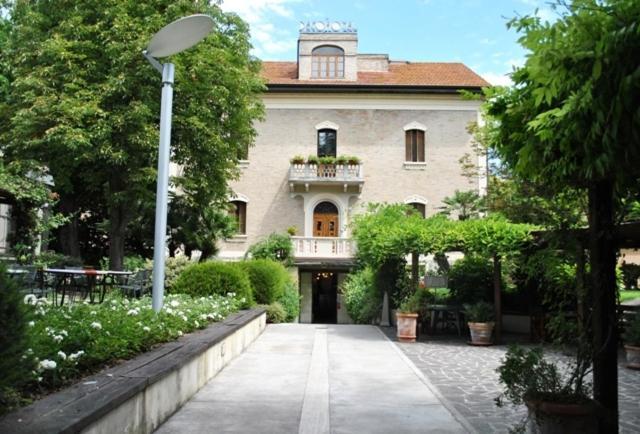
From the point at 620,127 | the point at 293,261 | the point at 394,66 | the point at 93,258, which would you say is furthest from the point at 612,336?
the point at 394,66

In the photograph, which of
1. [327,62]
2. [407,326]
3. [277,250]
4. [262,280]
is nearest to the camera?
[407,326]

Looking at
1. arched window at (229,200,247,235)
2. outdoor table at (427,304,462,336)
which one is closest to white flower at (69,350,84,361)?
outdoor table at (427,304,462,336)

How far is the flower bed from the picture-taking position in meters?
3.75

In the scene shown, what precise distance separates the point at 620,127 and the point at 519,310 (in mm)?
13998

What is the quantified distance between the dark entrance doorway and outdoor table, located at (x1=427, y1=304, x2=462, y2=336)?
39.5 ft

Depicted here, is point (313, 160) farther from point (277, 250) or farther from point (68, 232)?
point (68, 232)

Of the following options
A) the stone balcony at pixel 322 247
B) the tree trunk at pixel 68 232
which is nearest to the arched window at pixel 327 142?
the stone balcony at pixel 322 247

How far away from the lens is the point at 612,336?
3.81 m

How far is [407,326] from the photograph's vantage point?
509 inches

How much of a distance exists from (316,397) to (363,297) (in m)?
12.3

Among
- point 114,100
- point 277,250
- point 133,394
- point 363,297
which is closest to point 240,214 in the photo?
point 277,250

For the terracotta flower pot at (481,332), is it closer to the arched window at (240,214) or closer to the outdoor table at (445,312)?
the outdoor table at (445,312)

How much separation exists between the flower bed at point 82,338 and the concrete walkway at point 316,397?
83cm

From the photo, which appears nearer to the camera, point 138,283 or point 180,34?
point 180,34
